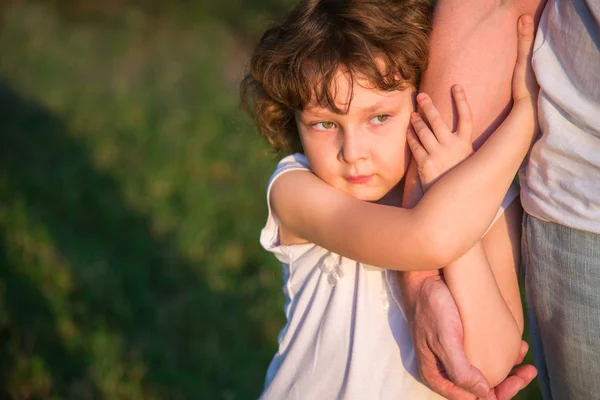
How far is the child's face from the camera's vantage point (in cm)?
203

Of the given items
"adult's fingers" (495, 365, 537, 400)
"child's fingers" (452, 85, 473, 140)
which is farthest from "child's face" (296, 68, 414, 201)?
"adult's fingers" (495, 365, 537, 400)

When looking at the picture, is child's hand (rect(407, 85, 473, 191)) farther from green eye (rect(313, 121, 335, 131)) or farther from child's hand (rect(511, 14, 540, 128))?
green eye (rect(313, 121, 335, 131))

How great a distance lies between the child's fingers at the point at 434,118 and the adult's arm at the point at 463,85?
0.07ft

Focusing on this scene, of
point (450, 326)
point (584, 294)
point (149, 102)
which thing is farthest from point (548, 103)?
point (149, 102)

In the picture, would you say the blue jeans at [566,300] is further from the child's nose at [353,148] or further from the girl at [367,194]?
the child's nose at [353,148]

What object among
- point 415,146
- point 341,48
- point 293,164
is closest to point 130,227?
point 293,164

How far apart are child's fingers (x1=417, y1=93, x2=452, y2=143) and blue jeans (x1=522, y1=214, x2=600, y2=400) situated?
0.94 feet

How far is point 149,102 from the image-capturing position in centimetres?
697

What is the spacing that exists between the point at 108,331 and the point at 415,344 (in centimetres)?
239

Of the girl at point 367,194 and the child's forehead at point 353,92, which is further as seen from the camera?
the child's forehead at point 353,92

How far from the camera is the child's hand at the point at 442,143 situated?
6.18ft

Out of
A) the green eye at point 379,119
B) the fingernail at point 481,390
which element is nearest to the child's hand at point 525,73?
the green eye at point 379,119

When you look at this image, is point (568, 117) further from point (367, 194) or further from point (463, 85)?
point (367, 194)

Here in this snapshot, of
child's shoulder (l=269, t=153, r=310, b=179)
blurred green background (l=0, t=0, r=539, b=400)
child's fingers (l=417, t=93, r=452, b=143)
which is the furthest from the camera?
blurred green background (l=0, t=0, r=539, b=400)
